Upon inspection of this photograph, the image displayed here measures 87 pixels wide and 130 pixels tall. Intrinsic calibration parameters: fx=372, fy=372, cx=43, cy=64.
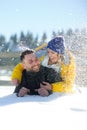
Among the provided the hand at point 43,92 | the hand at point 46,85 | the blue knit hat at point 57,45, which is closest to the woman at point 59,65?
the blue knit hat at point 57,45

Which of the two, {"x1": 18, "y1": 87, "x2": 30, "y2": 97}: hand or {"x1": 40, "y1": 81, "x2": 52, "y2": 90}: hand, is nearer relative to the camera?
{"x1": 18, "y1": 87, "x2": 30, "y2": 97}: hand

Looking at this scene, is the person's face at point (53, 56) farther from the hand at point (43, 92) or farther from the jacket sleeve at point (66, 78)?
the hand at point (43, 92)

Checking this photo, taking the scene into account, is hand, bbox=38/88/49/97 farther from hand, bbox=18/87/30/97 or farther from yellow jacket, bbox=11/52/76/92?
yellow jacket, bbox=11/52/76/92

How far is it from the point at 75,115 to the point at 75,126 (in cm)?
37

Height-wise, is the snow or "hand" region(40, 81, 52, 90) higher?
"hand" region(40, 81, 52, 90)

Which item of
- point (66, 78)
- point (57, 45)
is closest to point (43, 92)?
point (66, 78)

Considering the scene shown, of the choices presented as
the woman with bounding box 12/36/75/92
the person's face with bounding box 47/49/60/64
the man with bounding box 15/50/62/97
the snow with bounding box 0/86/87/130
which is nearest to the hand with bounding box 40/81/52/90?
the man with bounding box 15/50/62/97

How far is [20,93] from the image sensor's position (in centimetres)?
370

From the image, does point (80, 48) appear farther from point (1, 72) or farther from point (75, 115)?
point (1, 72)

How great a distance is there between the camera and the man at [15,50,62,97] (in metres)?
3.80

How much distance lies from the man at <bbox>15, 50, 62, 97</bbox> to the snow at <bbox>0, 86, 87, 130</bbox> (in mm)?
468

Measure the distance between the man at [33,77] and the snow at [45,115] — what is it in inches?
18.4

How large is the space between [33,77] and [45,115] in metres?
1.31

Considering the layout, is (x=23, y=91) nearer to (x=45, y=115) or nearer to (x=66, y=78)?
(x=66, y=78)
